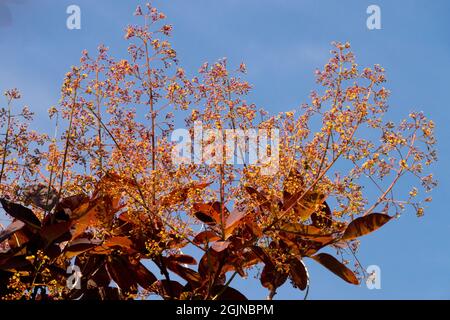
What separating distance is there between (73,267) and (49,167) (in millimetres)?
607

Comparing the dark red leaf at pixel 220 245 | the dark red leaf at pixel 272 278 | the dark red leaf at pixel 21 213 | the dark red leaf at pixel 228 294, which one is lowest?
the dark red leaf at pixel 228 294

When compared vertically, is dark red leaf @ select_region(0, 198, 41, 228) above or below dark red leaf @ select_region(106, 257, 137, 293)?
above

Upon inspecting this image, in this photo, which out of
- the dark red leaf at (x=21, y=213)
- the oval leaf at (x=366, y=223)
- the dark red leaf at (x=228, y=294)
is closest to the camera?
the oval leaf at (x=366, y=223)

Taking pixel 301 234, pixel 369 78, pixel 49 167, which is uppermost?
pixel 369 78

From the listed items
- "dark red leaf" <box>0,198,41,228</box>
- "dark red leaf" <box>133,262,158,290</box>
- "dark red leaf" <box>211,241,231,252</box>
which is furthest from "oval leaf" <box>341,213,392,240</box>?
"dark red leaf" <box>0,198,41,228</box>

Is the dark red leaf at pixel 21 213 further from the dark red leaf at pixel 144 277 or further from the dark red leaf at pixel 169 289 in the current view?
the dark red leaf at pixel 169 289

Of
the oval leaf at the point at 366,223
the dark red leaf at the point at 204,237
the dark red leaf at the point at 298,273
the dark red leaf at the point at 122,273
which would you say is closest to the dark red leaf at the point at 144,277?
the dark red leaf at the point at 122,273

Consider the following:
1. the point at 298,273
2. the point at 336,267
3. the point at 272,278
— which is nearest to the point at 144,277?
the point at 272,278

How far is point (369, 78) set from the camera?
3477mm

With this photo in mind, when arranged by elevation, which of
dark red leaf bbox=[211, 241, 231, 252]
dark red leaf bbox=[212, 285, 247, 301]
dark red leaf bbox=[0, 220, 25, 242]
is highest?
dark red leaf bbox=[0, 220, 25, 242]

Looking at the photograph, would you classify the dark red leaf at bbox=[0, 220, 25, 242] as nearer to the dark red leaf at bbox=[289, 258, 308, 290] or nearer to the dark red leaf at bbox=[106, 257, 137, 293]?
the dark red leaf at bbox=[106, 257, 137, 293]

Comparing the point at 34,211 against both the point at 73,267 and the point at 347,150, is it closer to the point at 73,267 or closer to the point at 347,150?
the point at 73,267

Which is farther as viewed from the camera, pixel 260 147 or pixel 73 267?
pixel 73 267
